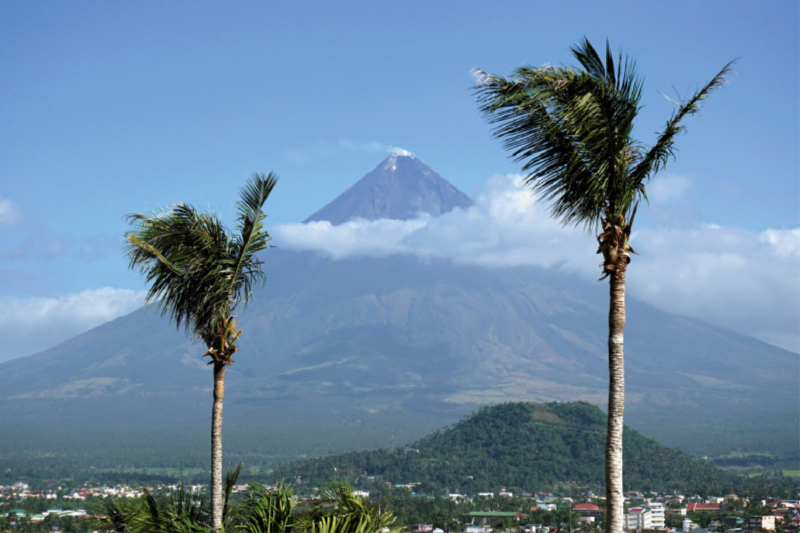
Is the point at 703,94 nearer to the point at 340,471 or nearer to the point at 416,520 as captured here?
the point at 416,520

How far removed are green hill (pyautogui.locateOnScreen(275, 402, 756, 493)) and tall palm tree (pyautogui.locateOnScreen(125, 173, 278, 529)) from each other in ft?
188

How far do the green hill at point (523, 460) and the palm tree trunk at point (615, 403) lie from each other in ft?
197

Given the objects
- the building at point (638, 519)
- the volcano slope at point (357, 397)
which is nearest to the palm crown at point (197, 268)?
the building at point (638, 519)

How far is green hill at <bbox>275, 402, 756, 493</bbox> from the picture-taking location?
68.7 meters

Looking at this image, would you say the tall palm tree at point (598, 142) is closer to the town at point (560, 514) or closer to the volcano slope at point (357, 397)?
the town at point (560, 514)

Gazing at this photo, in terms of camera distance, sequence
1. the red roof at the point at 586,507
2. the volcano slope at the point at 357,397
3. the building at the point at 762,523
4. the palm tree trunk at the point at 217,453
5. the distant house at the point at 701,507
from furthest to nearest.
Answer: the volcano slope at the point at 357,397 → the distant house at the point at 701,507 → the red roof at the point at 586,507 → the building at the point at 762,523 → the palm tree trunk at the point at 217,453

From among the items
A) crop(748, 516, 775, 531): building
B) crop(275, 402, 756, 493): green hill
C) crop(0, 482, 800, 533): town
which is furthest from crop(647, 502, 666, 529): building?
crop(275, 402, 756, 493): green hill

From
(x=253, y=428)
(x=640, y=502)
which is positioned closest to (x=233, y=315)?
(x=640, y=502)

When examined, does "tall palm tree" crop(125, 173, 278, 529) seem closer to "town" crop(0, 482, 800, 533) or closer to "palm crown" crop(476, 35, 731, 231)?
"palm crown" crop(476, 35, 731, 231)

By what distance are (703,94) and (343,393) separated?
550 ft

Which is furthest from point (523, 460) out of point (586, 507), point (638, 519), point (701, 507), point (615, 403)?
point (615, 403)

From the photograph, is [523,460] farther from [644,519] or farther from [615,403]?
[615,403]

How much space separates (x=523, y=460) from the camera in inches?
2857

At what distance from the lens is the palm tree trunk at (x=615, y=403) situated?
6.50 m
